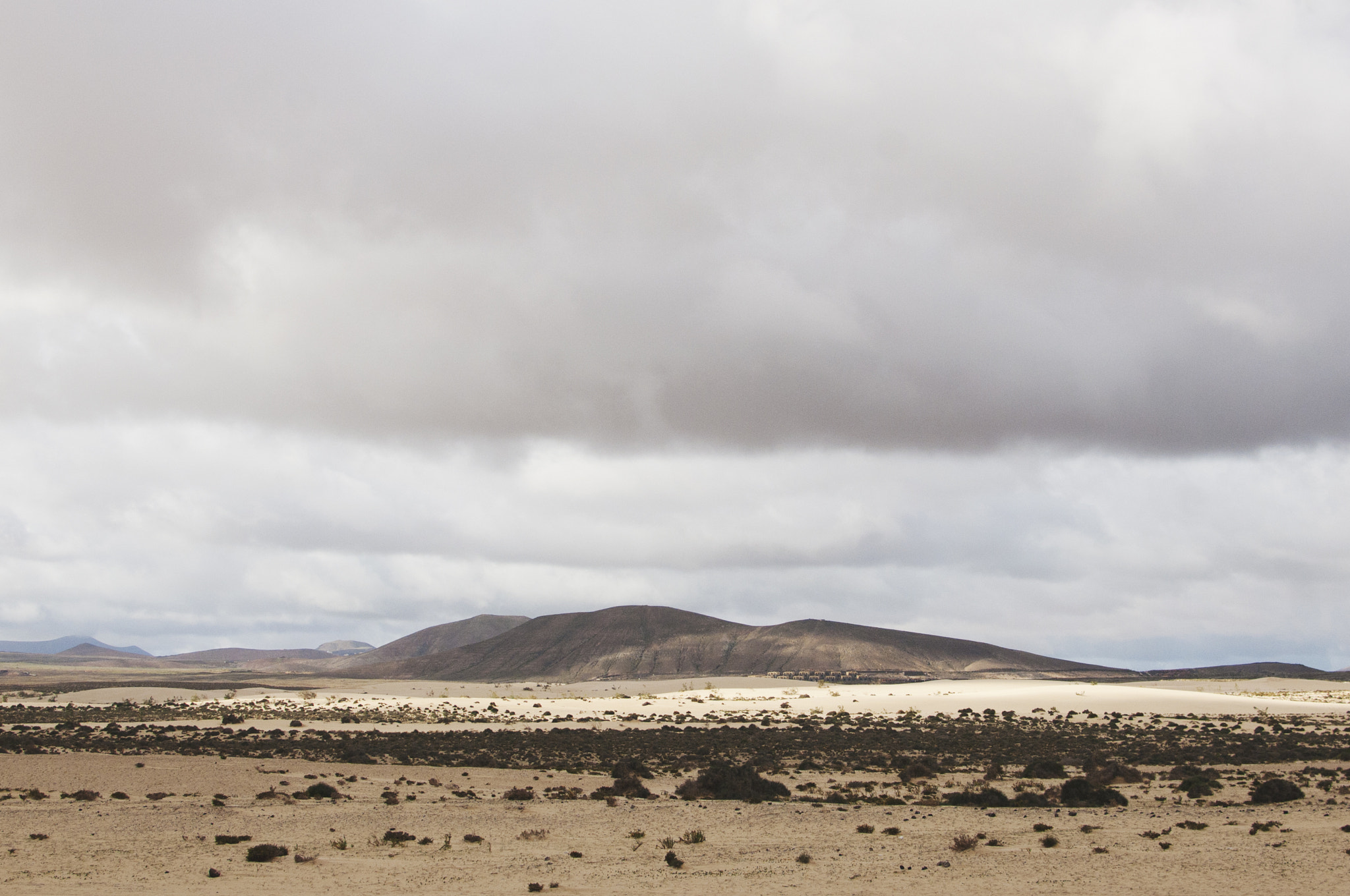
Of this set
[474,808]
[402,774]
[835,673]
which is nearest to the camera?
[474,808]

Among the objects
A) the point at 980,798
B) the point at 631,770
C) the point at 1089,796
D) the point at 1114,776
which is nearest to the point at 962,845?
the point at 980,798

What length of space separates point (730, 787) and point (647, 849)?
882 centimetres

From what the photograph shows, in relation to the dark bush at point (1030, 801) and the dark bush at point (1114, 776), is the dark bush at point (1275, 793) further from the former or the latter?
the dark bush at point (1030, 801)

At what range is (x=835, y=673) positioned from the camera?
19900cm

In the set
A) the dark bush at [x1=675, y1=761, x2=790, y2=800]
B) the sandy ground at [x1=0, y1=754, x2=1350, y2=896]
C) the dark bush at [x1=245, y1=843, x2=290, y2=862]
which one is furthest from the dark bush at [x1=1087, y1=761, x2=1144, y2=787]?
the dark bush at [x1=245, y1=843, x2=290, y2=862]

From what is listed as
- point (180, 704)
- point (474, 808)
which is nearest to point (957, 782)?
point (474, 808)

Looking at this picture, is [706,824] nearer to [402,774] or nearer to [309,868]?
[309,868]

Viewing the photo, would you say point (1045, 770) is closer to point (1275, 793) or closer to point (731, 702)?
point (1275, 793)

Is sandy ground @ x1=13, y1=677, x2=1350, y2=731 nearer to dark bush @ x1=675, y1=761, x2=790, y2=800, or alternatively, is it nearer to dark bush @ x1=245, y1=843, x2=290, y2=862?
dark bush @ x1=675, y1=761, x2=790, y2=800

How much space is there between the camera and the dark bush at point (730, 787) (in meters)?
30.3

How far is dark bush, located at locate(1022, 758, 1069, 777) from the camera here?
113 feet

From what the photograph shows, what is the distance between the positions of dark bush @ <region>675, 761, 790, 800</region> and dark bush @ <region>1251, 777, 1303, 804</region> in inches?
496

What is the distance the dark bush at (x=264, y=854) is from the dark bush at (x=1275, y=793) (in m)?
24.2

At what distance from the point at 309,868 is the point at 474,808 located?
8.69 meters
